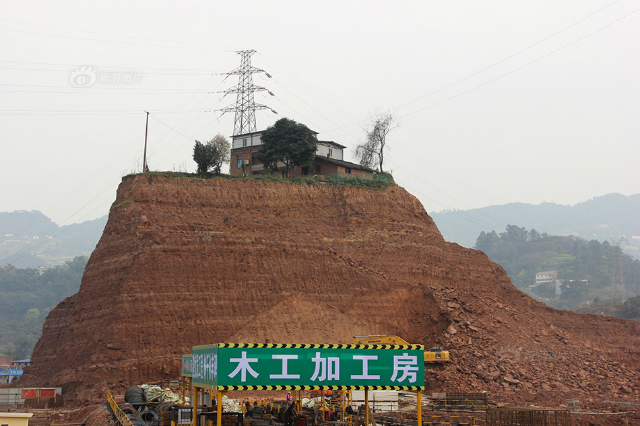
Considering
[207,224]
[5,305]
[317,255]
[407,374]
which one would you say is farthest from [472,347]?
[5,305]

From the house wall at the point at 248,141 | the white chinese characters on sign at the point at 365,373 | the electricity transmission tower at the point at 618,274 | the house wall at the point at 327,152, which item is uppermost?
the house wall at the point at 248,141

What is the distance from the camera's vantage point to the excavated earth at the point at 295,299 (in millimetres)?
41875

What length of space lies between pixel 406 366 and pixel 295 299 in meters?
27.7

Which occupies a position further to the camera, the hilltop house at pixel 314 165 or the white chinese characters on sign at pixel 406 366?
the hilltop house at pixel 314 165

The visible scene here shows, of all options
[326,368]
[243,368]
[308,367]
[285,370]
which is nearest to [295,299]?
[326,368]

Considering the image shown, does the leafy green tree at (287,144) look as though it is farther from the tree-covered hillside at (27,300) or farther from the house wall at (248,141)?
the tree-covered hillside at (27,300)

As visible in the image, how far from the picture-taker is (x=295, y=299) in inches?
1821

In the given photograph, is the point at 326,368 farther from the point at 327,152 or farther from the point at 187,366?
the point at 327,152

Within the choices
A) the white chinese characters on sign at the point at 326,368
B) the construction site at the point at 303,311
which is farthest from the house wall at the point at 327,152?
the white chinese characters on sign at the point at 326,368

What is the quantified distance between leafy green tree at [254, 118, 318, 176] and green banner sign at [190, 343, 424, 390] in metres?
38.5

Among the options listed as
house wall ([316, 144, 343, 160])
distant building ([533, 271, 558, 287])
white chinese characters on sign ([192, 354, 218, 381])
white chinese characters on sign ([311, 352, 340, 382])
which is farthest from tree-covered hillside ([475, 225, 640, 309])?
white chinese characters on sign ([192, 354, 218, 381])

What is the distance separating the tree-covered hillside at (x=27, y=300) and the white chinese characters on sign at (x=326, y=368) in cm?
11292

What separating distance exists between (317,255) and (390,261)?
6.13 m

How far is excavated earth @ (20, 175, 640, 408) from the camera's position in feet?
137
